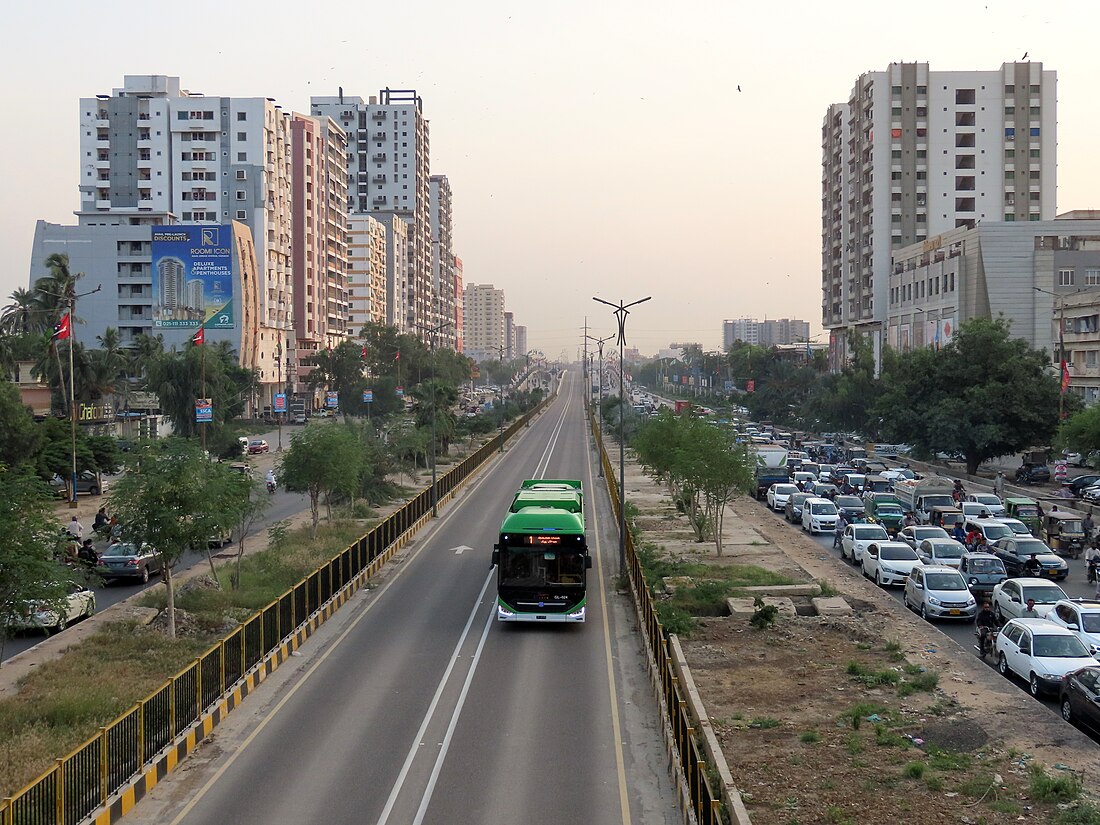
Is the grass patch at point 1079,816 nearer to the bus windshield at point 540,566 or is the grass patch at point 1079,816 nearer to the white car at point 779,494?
the bus windshield at point 540,566

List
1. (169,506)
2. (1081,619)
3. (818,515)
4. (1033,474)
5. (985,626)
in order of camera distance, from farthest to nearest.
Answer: (1033,474) < (818,515) < (985,626) < (169,506) < (1081,619)

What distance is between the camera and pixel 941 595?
26.6 metres

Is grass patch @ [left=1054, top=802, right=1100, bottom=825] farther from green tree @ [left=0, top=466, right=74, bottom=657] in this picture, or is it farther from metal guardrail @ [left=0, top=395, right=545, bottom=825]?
green tree @ [left=0, top=466, right=74, bottom=657]

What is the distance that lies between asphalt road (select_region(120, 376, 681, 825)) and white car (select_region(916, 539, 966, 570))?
9677mm

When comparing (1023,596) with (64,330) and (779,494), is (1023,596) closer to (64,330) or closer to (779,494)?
(779,494)

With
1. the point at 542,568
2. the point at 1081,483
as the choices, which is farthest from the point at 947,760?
the point at 1081,483

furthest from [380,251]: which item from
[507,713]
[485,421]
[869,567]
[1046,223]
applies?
[507,713]

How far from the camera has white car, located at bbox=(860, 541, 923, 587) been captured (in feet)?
103

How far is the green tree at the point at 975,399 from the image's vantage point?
58.5m

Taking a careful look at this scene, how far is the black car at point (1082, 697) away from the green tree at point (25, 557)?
636 inches

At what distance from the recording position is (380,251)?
163m

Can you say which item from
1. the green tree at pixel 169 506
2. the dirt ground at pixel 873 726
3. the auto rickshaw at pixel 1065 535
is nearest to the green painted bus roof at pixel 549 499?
the dirt ground at pixel 873 726

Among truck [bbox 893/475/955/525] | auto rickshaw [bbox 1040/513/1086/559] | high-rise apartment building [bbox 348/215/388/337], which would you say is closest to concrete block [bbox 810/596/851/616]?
auto rickshaw [bbox 1040/513/1086/559]

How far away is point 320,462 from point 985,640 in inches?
860
